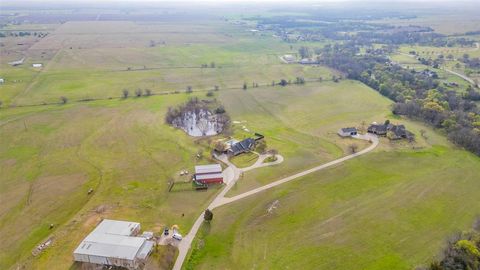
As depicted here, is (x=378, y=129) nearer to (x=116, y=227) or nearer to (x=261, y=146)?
(x=261, y=146)

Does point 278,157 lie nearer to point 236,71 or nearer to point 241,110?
point 241,110

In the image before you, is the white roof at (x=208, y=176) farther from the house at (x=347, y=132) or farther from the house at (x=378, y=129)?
the house at (x=378, y=129)

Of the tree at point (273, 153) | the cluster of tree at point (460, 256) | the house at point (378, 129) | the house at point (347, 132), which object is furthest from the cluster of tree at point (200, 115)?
the cluster of tree at point (460, 256)

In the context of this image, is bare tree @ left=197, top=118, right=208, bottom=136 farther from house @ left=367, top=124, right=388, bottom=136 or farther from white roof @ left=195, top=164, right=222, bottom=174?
house @ left=367, top=124, right=388, bottom=136

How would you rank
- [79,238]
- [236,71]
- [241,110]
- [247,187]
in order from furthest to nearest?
[236,71] → [241,110] → [247,187] → [79,238]

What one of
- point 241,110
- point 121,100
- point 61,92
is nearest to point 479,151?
point 241,110

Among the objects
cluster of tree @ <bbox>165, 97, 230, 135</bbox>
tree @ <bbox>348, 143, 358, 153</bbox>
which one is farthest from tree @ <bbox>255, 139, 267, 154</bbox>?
tree @ <bbox>348, 143, 358, 153</bbox>

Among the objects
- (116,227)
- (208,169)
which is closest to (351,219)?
(208,169)
